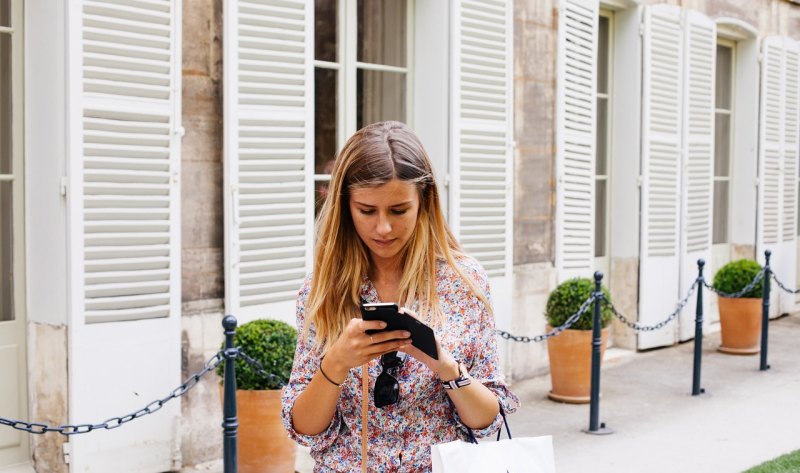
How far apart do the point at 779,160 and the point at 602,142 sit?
372 cm

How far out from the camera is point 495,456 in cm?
219

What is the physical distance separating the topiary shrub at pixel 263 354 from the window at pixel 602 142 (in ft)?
17.5

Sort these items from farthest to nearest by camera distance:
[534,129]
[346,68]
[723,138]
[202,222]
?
[723,138] → [534,129] → [346,68] → [202,222]

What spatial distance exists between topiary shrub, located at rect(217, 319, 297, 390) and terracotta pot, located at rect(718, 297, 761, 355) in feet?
19.6

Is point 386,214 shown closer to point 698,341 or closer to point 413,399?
point 413,399

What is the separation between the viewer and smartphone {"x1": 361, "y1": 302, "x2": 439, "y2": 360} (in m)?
1.98

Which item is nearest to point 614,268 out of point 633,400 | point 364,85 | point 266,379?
point 633,400

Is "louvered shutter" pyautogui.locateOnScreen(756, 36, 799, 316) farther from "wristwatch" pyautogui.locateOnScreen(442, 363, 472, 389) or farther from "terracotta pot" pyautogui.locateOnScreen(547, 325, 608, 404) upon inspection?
"wristwatch" pyautogui.locateOnScreen(442, 363, 472, 389)

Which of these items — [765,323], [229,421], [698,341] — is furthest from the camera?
[765,323]

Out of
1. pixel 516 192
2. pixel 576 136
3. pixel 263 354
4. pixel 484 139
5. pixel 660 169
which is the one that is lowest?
pixel 263 354

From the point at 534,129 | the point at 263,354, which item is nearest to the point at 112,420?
the point at 263,354

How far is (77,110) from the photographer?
15.8 feet

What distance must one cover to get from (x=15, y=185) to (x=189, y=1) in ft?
4.76

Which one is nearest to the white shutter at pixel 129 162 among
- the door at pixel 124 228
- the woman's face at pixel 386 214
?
the door at pixel 124 228
